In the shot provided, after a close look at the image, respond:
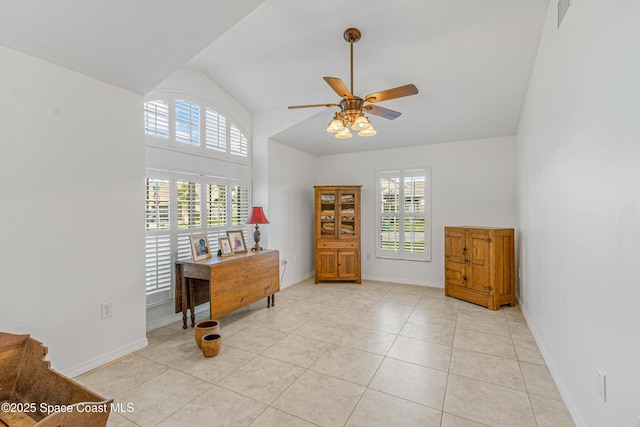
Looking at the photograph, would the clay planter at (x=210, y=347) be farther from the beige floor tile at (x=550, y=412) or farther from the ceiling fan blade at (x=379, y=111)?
the ceiling fan blade at (x=379, y=111)

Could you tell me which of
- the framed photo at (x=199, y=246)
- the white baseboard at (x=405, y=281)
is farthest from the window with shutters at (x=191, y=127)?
the white baseboard at (x=405, y=281)

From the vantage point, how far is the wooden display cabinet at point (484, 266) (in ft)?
12.8

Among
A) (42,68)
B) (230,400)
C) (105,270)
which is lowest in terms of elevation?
(230,400)

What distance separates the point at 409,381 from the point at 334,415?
2.34ft

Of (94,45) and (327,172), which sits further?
(327,172)

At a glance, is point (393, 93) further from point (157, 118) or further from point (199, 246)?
point (199, 246)

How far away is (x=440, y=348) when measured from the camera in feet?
9.31

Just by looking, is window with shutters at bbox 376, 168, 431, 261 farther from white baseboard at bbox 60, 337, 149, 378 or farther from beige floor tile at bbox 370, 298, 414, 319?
white baseboard at bbox 60, 337, 149, 378

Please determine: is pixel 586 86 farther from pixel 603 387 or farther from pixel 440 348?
pixel 440 348

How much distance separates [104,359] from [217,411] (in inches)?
51.7

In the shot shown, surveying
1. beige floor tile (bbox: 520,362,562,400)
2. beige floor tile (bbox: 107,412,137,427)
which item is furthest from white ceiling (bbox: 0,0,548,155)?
beige floor tile (bbox: 520,362,562,400)

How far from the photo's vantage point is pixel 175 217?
137 inches

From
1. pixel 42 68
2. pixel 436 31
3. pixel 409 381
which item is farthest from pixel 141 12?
pixel 409 381

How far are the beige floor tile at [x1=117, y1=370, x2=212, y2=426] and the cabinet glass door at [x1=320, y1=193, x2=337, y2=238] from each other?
3.40 metres
